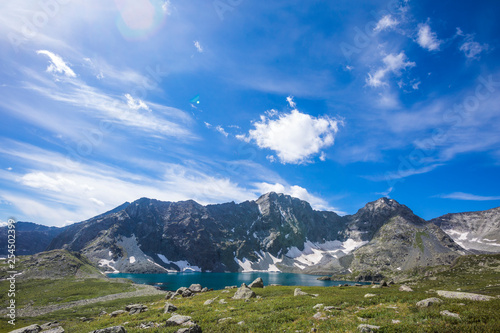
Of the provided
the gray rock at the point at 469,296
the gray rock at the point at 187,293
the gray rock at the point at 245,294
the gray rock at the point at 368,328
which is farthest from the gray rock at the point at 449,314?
the gray rock at the point at 187,293

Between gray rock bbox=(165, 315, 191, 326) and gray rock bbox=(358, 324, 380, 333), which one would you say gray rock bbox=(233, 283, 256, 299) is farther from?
gray rock bbox=(358, 324, 380, 333)

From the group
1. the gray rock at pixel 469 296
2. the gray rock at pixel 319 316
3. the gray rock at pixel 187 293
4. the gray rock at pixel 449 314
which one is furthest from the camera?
the gray rock at pixel 187 293

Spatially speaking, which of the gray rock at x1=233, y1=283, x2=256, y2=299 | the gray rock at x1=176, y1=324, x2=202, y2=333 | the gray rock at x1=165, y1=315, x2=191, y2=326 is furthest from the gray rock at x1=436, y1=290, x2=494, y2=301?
the gray rock at x1=165, y1=315, x2=191, y2=326

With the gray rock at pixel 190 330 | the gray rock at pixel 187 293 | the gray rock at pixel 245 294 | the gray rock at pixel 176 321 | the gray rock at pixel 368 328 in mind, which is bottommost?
the gray rock at pixel 187 293

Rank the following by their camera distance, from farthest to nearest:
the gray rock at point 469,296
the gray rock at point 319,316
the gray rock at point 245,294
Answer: the gray rock at point 245,294 < the gray rock at point 469,296 < the gray rock at point 319,316

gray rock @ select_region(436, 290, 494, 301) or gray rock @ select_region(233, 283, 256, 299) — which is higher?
gray rock @ select_region(436, 290, 494, 301)

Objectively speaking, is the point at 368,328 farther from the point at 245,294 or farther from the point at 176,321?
the point at 245,294

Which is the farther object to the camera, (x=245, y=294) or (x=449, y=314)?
(x=245, y=294)

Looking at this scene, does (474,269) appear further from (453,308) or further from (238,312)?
(238,312)

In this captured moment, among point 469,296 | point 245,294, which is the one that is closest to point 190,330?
point 245,294

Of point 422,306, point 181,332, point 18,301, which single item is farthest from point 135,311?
point 18,301

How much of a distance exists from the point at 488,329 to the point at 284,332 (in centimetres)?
1219

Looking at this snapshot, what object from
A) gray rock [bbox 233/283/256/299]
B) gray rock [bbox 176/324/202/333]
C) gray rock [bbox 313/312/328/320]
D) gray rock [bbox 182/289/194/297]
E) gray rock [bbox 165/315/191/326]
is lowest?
gray rock [bbox 182/289/194/297]

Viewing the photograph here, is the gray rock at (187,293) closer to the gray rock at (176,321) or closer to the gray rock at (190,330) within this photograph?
the gray rock at (176,321)
